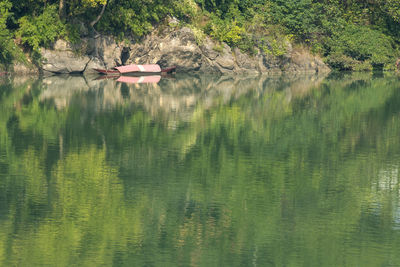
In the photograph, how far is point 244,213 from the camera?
16.3 metres

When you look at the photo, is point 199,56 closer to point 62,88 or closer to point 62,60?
point 62,60

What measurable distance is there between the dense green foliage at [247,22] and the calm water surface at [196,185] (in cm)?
2315

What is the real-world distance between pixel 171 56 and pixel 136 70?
168 inches

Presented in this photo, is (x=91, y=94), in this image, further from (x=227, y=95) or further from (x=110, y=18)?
(x=110, y=18)

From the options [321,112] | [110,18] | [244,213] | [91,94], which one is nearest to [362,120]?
[321,112]

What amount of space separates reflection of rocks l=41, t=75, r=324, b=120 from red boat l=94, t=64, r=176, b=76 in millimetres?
3619

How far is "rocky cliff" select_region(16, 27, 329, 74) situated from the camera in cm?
6144

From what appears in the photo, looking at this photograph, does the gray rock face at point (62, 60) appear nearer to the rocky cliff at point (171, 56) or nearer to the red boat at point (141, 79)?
the rocky cliff at point (171, 56)

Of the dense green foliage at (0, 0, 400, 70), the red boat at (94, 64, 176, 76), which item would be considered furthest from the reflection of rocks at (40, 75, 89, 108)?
the red boat at (94, 64, 176, 76)

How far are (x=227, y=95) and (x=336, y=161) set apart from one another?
75.6 ft

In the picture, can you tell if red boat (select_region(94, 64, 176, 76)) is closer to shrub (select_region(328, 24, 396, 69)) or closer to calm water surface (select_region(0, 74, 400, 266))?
shrub (select_region(328, 24, 396, 69))

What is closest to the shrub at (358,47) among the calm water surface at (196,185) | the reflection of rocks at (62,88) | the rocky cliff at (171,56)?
the rocky cliff at (171,56)

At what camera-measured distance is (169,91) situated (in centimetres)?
4741

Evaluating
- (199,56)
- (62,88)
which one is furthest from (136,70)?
(62,88)
